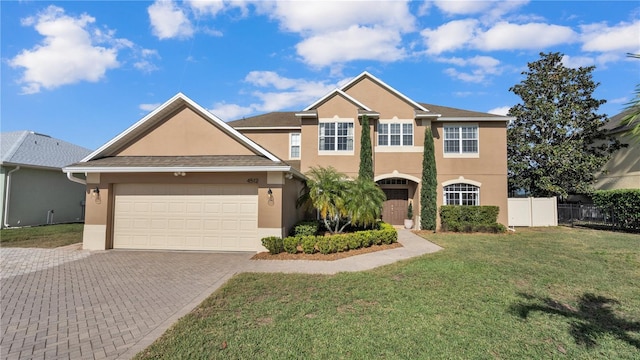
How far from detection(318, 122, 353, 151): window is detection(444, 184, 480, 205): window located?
6579 millimetres

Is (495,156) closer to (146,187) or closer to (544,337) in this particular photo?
(544,337)

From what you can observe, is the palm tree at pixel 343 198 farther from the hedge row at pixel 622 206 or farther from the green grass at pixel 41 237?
the hedge row at pixel 622 206

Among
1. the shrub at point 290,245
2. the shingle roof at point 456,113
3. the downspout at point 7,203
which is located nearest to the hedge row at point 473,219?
the shingle roof at point 456,113

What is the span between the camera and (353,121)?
18.5 m

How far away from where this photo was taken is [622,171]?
915 inches

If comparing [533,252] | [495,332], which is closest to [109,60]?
[495,332]

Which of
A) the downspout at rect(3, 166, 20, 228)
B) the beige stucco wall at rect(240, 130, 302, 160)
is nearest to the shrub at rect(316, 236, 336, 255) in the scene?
the beige stucco wall at rect(240, 130, 302, 160)

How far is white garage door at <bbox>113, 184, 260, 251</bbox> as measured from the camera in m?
11.6

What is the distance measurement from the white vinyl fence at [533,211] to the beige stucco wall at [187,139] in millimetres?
17927

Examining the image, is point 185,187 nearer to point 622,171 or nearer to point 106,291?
point 106,291

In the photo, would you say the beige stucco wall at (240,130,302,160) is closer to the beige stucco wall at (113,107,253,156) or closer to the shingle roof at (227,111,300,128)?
the shingle roof at (227,111,300,128)

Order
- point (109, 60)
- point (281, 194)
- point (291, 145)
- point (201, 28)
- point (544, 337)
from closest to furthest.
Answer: point (544, 337) < point (281, 194) < point (201, 28) < point (109, 60) < point (291, 145)

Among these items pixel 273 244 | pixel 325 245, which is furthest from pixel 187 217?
pixel 325 245

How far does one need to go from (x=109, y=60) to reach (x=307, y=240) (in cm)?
1181
